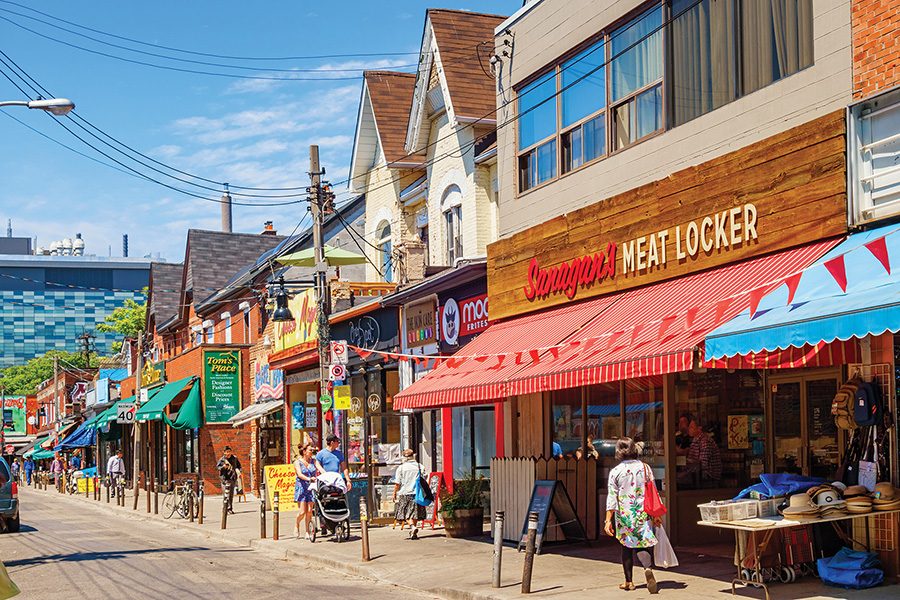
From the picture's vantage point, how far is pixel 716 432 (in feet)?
52.0

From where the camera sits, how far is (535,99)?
62.8 feet

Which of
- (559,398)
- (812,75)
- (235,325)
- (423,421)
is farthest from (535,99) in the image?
(235,325)

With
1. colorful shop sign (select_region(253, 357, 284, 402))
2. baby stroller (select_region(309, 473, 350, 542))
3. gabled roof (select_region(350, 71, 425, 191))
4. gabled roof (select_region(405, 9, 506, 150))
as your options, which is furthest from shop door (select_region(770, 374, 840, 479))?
colorful shop sign (select_region(253, 357, 284, 402))

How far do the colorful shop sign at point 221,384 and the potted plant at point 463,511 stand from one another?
22814 millimetres

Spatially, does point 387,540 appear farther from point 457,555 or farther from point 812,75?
point 812,75

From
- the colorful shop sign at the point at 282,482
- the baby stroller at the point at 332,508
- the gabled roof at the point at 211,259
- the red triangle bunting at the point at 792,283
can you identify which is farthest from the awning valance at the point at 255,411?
the red triangle bunting at the point at 792,283

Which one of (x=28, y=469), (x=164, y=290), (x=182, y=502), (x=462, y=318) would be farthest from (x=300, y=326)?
(x=28, y=469)

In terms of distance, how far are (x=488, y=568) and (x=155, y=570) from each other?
5.00 metres

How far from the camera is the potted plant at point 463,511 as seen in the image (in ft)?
63.9

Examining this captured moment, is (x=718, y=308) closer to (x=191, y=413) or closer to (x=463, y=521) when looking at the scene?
(x=463, y=521)

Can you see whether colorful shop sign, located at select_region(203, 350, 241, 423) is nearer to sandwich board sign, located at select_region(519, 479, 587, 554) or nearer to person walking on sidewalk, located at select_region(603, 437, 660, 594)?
sandwich board sign, located at select_region(519, 479, 587, 554)

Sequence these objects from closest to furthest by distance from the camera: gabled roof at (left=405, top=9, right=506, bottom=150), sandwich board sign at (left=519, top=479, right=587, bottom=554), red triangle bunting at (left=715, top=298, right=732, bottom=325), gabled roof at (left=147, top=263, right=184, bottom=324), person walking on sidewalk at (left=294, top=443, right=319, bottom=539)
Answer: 1. red triangle bunting at (left=715, top=298, right=732, bottom=325)
2. sandwich board sign at (left=519, top=479, right=587, bottom=554)
3. person walking on sidewalk at (left=294, top=443, right=319, bottom=539)
4. gabled roof at (left=405, top=9, right=506, bottom=150)
5. gabled roof at (left=147, top=263, right=184, bottom=324)

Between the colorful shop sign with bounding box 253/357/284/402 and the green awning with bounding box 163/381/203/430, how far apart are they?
2343 mm

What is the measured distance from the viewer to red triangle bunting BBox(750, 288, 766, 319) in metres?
11.6
